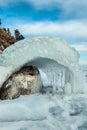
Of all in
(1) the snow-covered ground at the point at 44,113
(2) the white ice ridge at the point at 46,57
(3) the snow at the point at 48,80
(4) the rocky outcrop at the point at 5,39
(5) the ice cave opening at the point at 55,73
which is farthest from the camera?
(4) the rocky outcrop at the point at 5,39

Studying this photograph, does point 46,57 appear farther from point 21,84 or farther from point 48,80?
point 48,80

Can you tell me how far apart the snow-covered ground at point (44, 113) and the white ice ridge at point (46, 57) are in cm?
75

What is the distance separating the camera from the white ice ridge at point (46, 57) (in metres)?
10.6

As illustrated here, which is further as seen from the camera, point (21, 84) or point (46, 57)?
point (46, 57)

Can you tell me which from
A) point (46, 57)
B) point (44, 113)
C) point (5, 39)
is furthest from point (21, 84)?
point (5, 39)

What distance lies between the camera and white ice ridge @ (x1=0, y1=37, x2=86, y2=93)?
10.6m

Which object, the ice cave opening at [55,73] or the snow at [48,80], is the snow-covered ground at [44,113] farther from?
the ice cave opening at [55,73]

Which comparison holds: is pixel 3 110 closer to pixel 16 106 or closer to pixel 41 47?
pixel 16 106

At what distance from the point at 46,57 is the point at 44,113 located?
286cm

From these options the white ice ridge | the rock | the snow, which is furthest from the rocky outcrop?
the rock

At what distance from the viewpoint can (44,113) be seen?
834 cm

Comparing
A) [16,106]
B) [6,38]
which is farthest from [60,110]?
[6,38]

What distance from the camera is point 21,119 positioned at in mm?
7602

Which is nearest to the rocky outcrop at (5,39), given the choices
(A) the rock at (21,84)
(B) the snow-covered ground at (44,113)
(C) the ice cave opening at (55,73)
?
(C) the ice cave opening at (55,73)
